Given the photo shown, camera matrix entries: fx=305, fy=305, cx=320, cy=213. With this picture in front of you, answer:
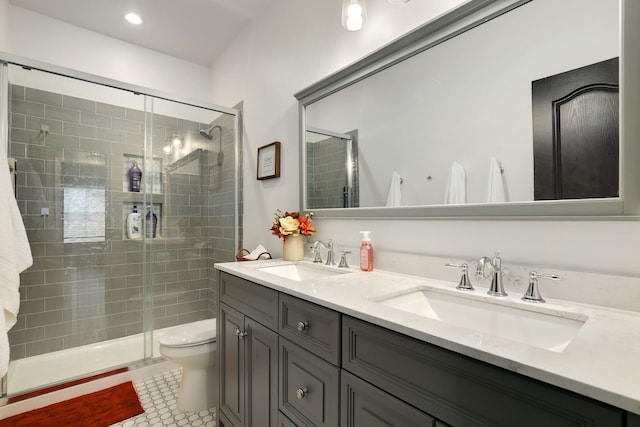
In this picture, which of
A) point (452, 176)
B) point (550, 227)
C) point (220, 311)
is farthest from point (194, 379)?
point (550, 227)

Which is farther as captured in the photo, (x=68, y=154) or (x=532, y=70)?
(x=68, y=154)

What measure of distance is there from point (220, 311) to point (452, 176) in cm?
128

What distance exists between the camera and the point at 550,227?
3.01ft

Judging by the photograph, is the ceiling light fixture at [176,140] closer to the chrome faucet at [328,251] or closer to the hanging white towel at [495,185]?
the chrome faucet at [328,251]

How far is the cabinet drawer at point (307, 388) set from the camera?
87 cm

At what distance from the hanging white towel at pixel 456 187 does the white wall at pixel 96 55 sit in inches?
87.4

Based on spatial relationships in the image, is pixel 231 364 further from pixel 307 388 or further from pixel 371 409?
pixel 371 409

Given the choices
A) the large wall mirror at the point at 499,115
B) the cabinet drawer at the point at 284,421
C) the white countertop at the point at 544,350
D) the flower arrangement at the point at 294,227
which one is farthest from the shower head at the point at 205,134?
the cabinet drawer at the point at 284,421

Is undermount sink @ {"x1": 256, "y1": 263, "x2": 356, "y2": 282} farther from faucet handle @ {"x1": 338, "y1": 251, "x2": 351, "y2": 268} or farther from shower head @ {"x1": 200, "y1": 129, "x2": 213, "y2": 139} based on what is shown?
shower head @ {"x1": 200, "y1": 129, "x2": 213, "y2": 139}

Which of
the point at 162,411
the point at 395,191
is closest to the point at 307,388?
the point at 395,191

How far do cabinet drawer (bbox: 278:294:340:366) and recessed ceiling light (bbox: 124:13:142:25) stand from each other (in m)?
2.62

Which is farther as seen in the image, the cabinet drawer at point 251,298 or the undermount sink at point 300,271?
the undermount sink at point 300,271

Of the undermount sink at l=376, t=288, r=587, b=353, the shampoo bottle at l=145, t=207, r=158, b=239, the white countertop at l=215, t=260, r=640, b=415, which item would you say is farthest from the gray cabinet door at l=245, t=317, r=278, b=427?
the shampoo bottle at l=145, t=207, r=158, b=239

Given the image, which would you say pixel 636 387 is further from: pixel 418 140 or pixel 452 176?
pixel 418 140
